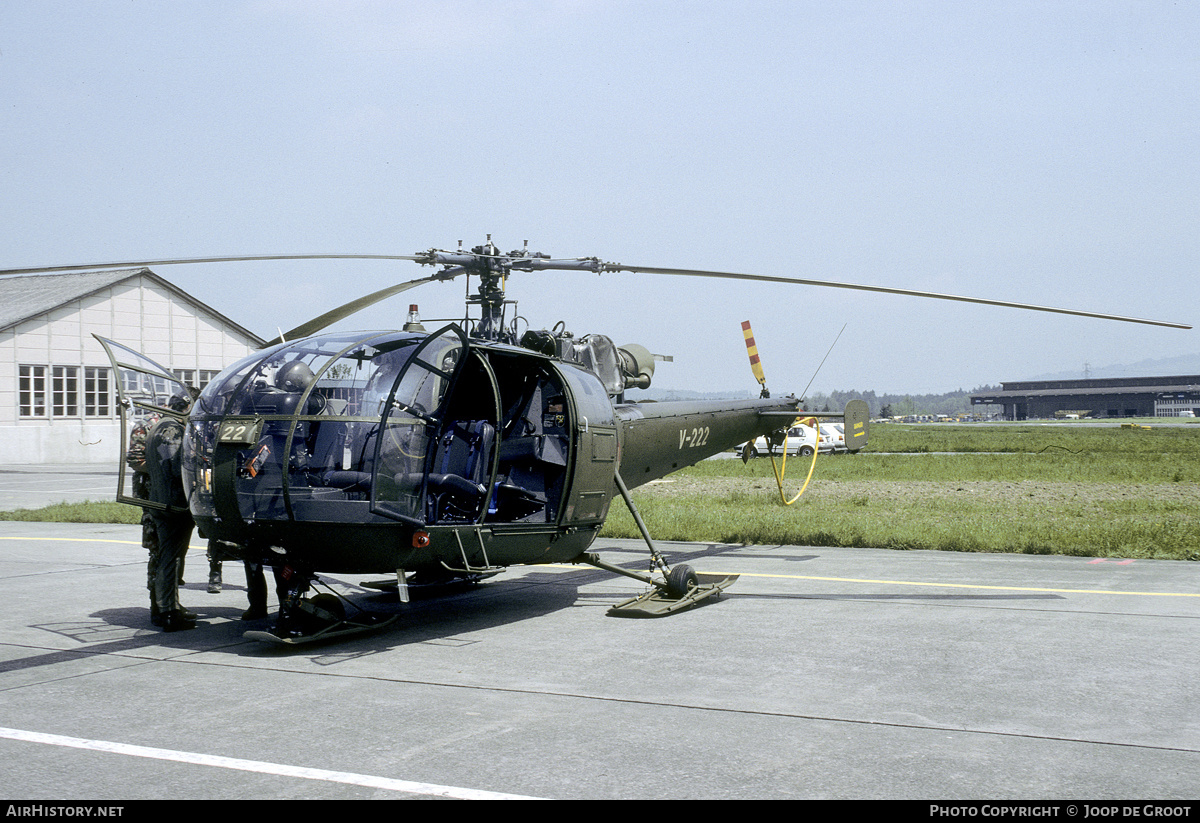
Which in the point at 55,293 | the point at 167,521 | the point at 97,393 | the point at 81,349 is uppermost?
the point at 55,293

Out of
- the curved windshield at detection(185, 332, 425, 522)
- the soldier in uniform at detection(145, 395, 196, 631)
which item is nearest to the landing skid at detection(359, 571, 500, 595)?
the soldier in uniform at detection(145, 395, 196, 631)

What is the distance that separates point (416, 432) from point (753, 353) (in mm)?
7300

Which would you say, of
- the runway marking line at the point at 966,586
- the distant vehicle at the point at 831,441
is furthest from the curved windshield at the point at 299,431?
the distant vehicle at the point at 831,441

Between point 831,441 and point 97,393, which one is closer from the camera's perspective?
point 97,393

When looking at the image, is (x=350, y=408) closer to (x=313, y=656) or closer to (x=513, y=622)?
(x=313, y=656)

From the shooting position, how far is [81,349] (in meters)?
37.8

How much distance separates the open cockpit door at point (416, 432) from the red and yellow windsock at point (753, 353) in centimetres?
654

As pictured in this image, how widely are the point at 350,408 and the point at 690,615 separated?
361 cm

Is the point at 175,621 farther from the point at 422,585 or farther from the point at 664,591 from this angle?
the point at 664,591

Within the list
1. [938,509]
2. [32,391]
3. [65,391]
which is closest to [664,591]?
[938,509]

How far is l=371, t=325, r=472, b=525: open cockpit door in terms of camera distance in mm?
7289

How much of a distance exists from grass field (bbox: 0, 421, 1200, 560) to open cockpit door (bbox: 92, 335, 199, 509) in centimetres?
784

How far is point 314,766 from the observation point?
4.70m

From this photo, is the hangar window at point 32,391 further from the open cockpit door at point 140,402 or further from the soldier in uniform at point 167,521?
the soldier in uniform at point 167,521
